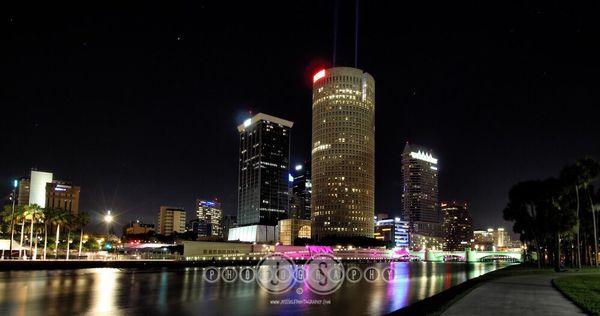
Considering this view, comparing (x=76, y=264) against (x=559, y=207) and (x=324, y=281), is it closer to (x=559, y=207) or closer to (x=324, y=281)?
(x=324, y=281)

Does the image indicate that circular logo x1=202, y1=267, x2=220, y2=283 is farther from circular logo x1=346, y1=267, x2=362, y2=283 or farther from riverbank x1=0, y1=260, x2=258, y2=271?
riverbank x1=0, y1=260, x2=258, y2=271

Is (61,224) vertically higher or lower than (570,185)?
lower

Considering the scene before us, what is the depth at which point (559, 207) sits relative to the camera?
291 feet

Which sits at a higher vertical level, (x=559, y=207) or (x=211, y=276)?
(x=559, y=207)

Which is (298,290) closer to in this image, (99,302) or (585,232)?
(99,302)

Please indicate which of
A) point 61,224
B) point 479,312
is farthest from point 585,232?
point 61,224

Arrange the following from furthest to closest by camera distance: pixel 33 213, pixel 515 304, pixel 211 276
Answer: pixel 33 213
pixel 211 276
pixel 515 304

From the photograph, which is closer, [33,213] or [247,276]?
[247,276]

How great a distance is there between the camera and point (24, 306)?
1342 inches

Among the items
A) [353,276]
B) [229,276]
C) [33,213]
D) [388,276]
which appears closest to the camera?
[229,276]

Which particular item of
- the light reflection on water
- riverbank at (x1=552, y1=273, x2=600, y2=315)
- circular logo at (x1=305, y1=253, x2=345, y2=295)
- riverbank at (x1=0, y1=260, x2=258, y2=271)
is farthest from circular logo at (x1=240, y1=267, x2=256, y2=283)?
riverbank at (x1=552, y1=273, x2=600, y2=315)

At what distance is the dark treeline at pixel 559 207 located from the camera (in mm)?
78375

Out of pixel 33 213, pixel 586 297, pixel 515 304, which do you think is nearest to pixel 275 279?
pixel 515 304

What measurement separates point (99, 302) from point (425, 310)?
2409 cm
